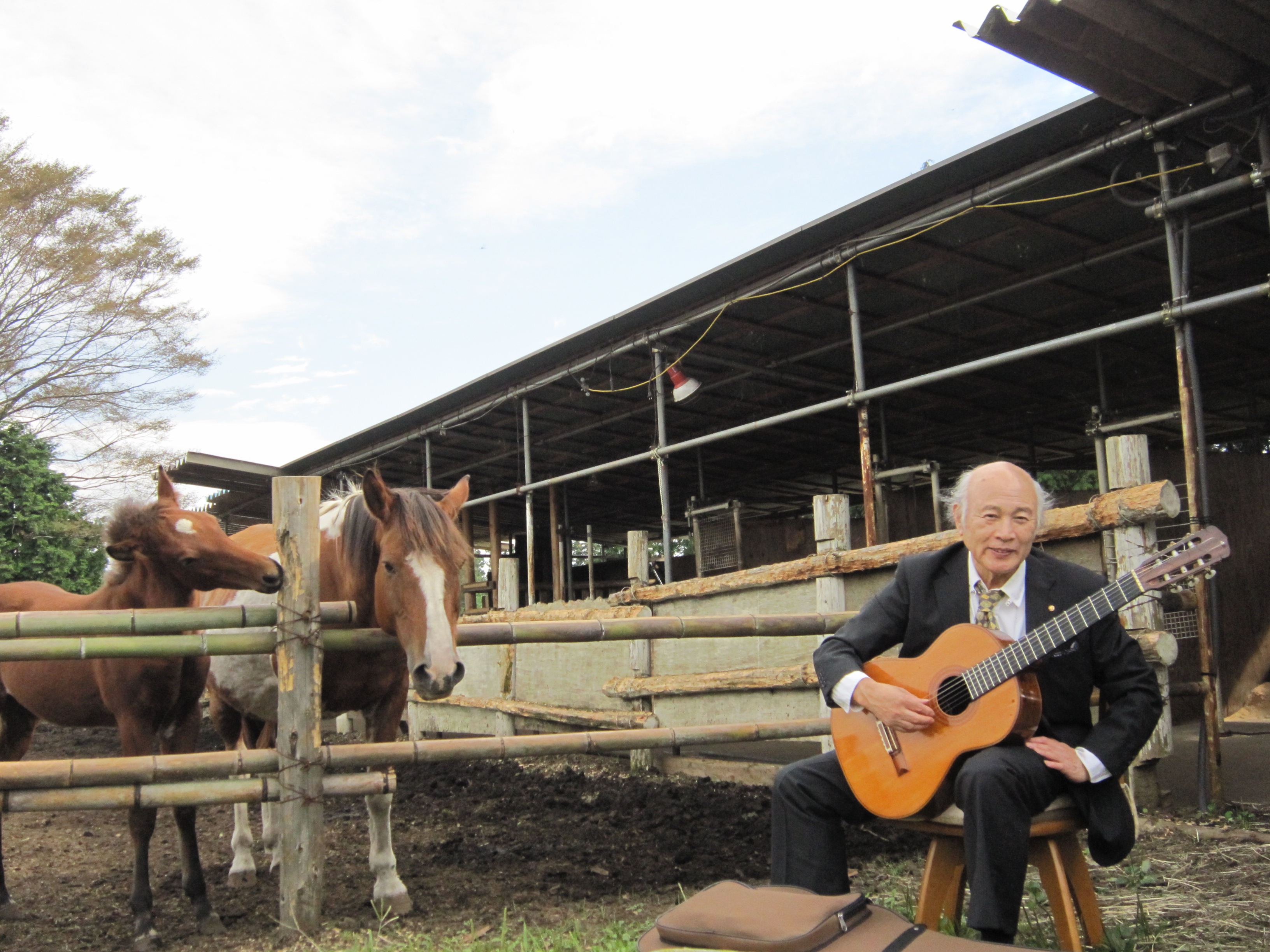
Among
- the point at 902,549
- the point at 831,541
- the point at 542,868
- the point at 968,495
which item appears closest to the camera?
the point at 968,495

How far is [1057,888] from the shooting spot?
7.51 feet

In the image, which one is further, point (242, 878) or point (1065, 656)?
point (242, 878)

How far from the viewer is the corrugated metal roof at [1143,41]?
15.6ft

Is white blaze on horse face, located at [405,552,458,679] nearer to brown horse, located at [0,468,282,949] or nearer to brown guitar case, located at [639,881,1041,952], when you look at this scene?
brown horse, located at [0,468,282,949]

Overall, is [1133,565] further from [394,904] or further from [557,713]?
[557,713]

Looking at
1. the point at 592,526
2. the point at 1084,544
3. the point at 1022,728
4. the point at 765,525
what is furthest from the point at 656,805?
the point at 592,526

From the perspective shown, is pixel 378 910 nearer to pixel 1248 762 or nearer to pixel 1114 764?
pixel 1114 764

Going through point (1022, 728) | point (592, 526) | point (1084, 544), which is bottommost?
point (1022, 728)

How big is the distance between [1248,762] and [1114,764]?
3993 millimetres

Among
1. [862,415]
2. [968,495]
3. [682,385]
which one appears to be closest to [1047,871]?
[968,495]

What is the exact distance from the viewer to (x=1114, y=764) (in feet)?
7.52

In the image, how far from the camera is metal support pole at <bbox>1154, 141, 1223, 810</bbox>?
459 centimetres

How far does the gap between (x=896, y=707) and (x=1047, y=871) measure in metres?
0.51

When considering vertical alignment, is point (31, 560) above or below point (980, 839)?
above
